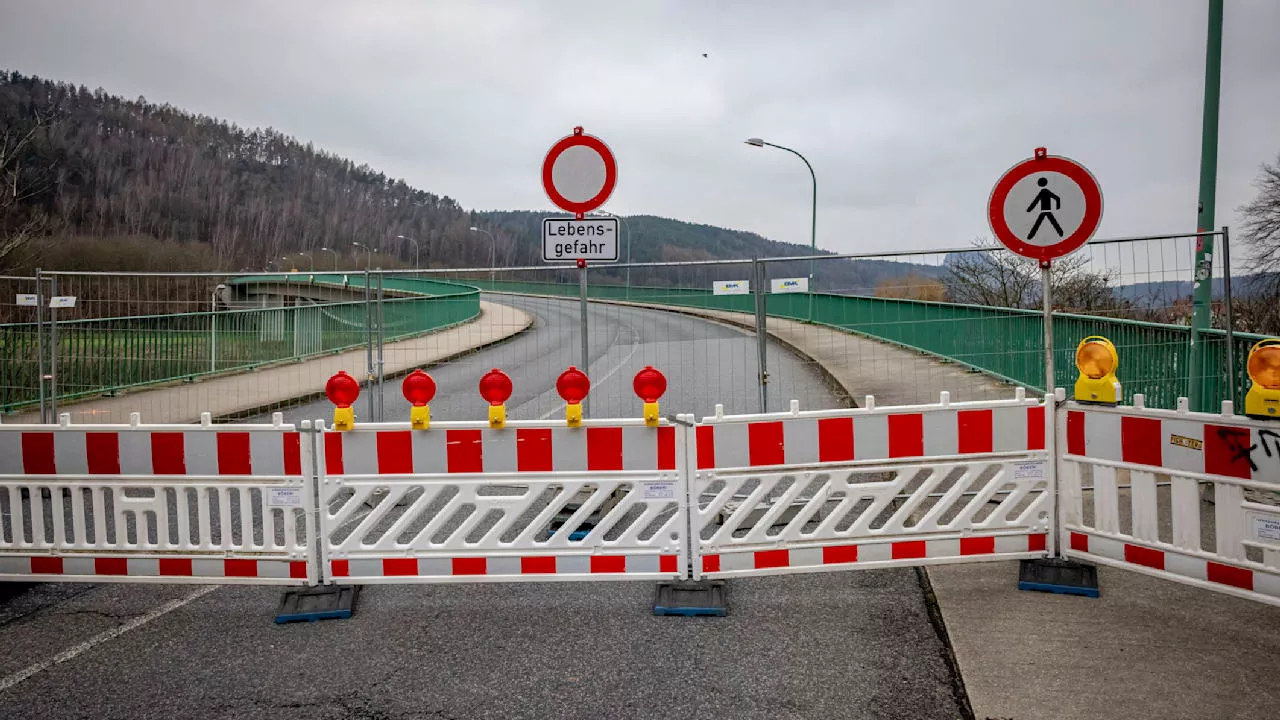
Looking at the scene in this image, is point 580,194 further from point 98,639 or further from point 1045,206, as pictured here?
point 98,639

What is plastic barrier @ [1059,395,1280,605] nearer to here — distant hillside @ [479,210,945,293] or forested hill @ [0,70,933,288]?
distant hillside @ [479,210,945,293]

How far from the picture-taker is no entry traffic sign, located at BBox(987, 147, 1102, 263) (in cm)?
592

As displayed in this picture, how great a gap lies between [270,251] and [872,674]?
415 ft

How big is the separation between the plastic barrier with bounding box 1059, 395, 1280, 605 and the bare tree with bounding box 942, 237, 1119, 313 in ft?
5.25

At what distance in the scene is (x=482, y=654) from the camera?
4609 millimetres

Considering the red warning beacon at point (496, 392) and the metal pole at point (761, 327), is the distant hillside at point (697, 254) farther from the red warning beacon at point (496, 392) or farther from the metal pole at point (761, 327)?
the red warning beacon at point (496, 392)

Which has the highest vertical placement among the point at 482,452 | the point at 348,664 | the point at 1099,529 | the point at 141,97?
the point at 141,97

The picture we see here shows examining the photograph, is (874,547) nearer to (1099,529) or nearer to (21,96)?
(1099,529)

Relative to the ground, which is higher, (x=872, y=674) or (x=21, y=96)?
(x=21, y=96)

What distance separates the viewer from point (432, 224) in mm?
139125

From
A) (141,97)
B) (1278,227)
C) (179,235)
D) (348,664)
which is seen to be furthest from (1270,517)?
(141,97)

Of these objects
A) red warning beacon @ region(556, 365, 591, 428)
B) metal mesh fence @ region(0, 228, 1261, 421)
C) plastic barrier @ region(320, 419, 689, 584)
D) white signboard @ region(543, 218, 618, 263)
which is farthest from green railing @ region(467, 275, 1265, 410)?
plastic barrier @ region(320, 419, 689, 584)

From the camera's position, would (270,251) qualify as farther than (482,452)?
Yes

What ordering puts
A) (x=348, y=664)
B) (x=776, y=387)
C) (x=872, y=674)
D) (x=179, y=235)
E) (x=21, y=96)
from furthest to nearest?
1. (x=179, y=235)
2. (x=21, y=96)
3. (x=776, y=387)
4. (x=348, y=664)
5. (x=872, y=674)
